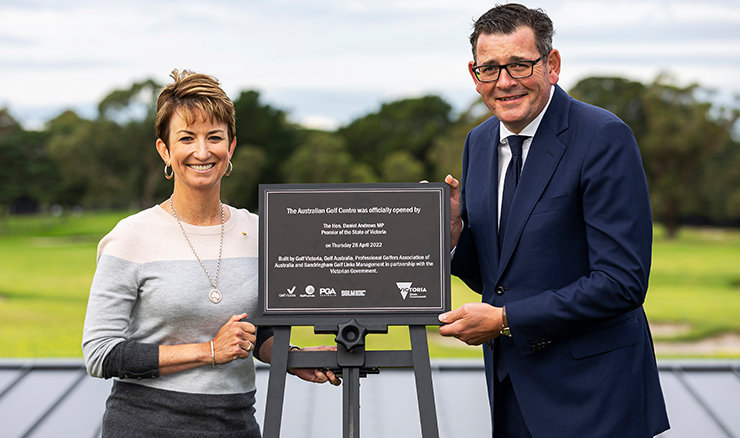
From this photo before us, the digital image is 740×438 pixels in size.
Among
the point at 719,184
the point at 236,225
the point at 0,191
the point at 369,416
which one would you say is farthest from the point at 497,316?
the point at 0,191

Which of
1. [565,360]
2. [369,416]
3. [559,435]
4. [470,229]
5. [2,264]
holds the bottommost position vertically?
[2,264]

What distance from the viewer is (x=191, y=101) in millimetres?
2447

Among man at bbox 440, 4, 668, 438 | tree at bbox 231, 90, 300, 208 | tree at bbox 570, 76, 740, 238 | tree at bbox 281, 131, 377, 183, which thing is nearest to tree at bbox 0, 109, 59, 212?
tree at bbox 231, 90, 300, 208

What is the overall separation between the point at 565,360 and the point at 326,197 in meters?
1.11

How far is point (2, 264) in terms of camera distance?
41.5 meters

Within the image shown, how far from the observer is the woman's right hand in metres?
2.35

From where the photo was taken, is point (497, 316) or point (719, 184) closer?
point (497, 316)

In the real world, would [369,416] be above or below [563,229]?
below

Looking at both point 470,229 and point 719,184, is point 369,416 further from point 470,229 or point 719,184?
point 719,184

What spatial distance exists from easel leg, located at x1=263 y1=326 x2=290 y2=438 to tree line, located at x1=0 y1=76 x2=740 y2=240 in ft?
115

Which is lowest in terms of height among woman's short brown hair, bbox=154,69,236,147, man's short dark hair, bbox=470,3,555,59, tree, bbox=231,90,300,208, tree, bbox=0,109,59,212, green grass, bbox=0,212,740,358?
green grass, bbox=0,212,740,358

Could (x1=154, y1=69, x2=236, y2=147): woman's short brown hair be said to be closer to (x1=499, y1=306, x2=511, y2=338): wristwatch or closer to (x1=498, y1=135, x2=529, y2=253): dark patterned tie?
(x1=498, y1=135, x2=529, y2=253): dark patterned tie

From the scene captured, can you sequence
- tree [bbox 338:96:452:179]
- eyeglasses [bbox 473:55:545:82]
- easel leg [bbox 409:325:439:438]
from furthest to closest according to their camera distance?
tree [bbox 338:96:452:179] < eyeglasses [bbox 473:55:545:82] < easel leg [bbox 409:325:439:438]

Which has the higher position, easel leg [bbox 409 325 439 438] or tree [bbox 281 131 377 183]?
easel leg [bbox 409 325 439 438]
